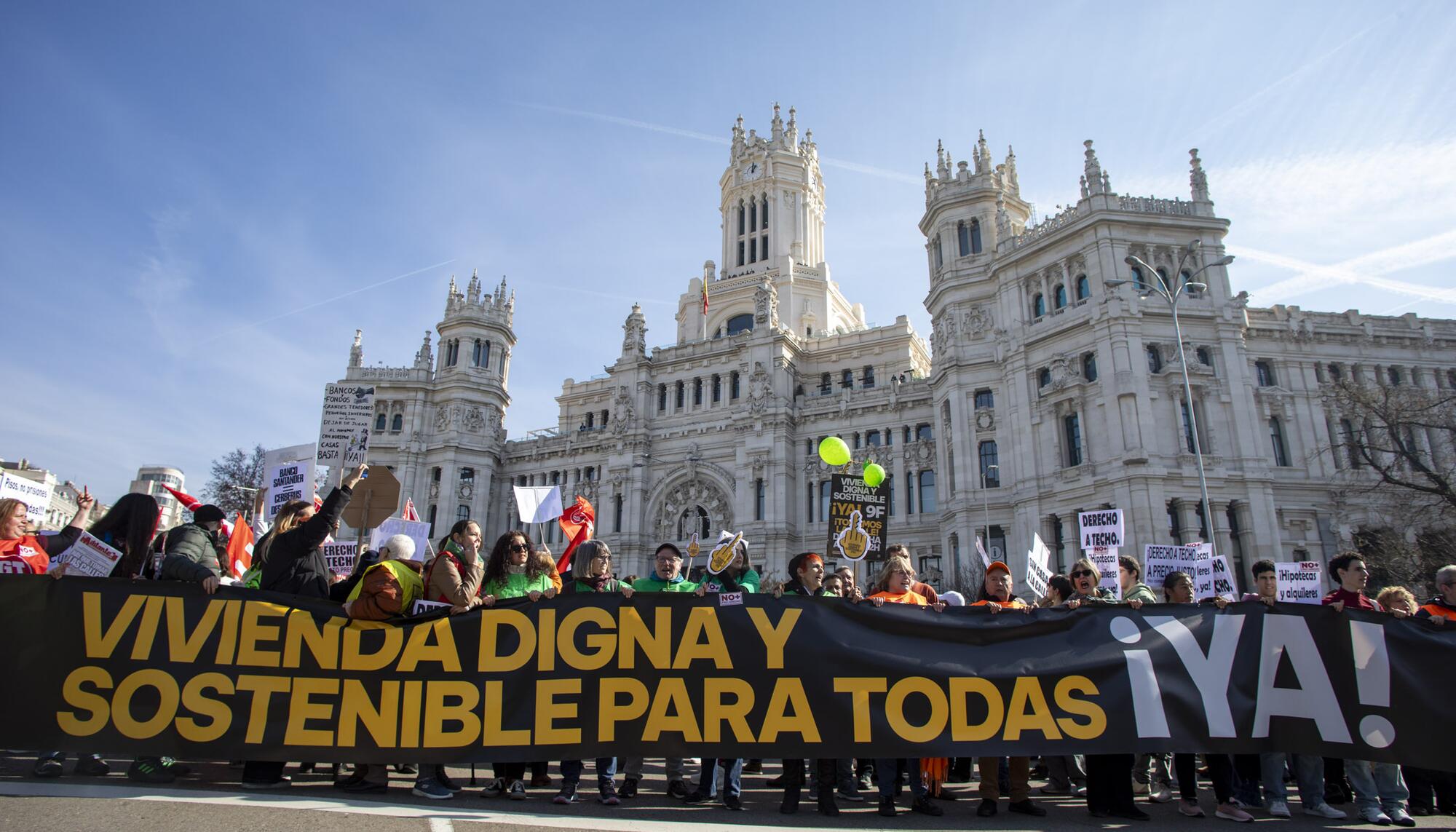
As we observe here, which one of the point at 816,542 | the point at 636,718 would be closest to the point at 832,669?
the point at 636,718

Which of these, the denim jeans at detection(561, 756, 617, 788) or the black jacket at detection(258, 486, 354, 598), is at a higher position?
the black jacket at detection(258, 486, 354, 598)

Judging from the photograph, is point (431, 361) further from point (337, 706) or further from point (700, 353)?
point (337, 706)

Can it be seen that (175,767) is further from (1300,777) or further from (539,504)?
(1300,777)

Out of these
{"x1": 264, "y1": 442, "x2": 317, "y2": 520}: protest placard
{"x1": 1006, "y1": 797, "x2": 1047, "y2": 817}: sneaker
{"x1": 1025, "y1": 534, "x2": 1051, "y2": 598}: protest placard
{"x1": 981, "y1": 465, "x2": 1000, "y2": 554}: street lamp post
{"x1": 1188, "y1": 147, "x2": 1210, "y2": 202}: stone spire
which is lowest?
{"x1": 1006, "y1": 797, "x2": 1047, "y2": 817}: sneaker

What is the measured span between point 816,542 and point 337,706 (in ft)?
138

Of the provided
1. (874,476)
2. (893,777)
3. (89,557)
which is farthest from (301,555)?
(874,476)

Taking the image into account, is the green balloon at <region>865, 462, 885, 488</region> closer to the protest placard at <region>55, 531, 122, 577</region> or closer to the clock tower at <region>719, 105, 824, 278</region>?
the protest placard at <region>55, 531, 122, 577</region>

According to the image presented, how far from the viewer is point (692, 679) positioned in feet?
26.7

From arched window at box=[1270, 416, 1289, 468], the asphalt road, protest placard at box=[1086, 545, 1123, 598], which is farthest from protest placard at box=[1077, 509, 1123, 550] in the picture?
arched window at box=[1270, 416, 1289, 468]

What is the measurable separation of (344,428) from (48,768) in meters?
7.59

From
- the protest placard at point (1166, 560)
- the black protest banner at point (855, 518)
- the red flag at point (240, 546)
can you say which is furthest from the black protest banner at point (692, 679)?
the black protest banner at point (855, 518)

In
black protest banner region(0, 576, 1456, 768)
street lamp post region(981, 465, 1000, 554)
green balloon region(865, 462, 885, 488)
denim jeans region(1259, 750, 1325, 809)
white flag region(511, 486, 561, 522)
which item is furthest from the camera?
street lamp post region(981, 465, 1000, 554)

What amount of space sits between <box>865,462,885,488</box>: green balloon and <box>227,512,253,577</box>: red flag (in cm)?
1286

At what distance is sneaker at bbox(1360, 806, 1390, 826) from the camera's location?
26.5ft
